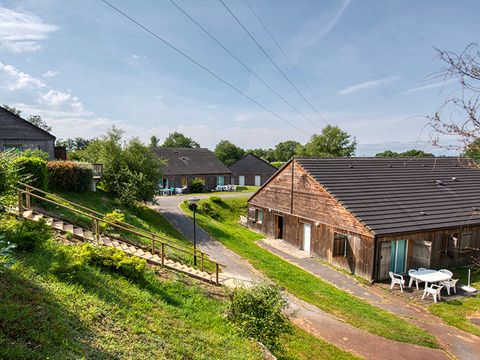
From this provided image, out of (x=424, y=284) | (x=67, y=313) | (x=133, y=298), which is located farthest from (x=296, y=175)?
(x=67, y=313)

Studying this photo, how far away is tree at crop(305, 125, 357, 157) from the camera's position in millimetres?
→ 58562

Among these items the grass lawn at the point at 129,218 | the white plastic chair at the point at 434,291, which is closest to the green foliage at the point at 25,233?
the grass lawn at the point at 129,218

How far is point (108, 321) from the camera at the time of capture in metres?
6.22

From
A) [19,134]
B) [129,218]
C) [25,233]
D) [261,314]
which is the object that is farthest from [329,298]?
[19,134]

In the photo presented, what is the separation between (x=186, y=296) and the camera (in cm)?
936

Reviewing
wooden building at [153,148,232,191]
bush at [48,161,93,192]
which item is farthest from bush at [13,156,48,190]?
wooden building at [153,148,232,191]

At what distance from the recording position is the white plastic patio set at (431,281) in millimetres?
13783

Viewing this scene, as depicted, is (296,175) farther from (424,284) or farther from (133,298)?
(133,298)

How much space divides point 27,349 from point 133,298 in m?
3.12

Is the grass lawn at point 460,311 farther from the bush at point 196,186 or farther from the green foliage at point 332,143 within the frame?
the green foliage at point 332,143

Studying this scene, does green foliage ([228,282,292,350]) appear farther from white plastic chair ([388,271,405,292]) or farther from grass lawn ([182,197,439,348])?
white plastic chair ([388,271,405,292])

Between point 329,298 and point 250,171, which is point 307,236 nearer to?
point 329,298

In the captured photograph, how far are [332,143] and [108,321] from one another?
57.0 meters

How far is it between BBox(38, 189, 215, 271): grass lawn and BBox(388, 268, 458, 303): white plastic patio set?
886 cm
